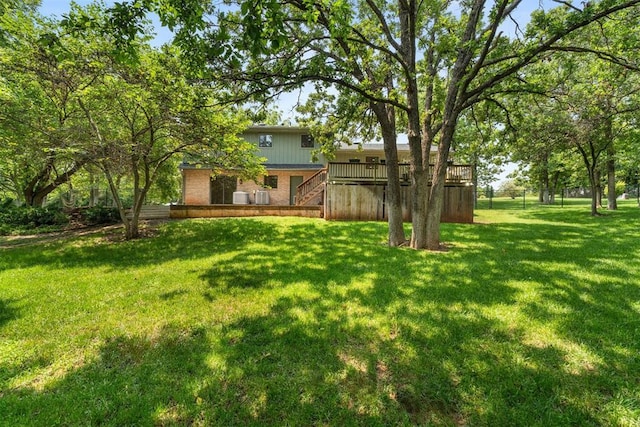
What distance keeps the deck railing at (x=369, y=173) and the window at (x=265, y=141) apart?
7.21 meters

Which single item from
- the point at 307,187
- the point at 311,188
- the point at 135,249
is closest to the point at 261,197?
the point at 307,187

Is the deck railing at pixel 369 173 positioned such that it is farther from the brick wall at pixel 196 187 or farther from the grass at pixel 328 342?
the brick wall at pixel 196 187

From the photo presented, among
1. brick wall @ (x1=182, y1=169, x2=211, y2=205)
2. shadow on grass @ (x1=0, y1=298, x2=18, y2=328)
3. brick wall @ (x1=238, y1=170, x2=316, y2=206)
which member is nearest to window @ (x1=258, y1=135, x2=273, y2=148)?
brick wall @ (x1=238, y1=170, x2=316, y2=206)

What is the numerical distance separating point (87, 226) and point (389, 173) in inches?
516

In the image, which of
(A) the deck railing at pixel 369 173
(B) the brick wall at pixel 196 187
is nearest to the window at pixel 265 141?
(B) the brick wall at pixel 196 187

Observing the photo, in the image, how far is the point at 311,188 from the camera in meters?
15.7

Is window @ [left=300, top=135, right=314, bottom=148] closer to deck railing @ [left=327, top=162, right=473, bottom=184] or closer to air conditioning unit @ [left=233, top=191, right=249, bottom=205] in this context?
air conditioning unit @ [left=233, top=191, right=249, bottom=205]

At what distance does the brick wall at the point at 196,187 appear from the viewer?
18.1 metres

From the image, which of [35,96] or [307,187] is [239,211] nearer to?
[307,187]

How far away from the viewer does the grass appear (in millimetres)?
2316

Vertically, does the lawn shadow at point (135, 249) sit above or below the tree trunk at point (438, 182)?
below

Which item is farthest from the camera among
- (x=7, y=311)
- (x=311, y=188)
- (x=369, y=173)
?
(x=311, y=188)

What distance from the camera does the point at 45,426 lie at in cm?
216

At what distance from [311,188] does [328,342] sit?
12871 mm
